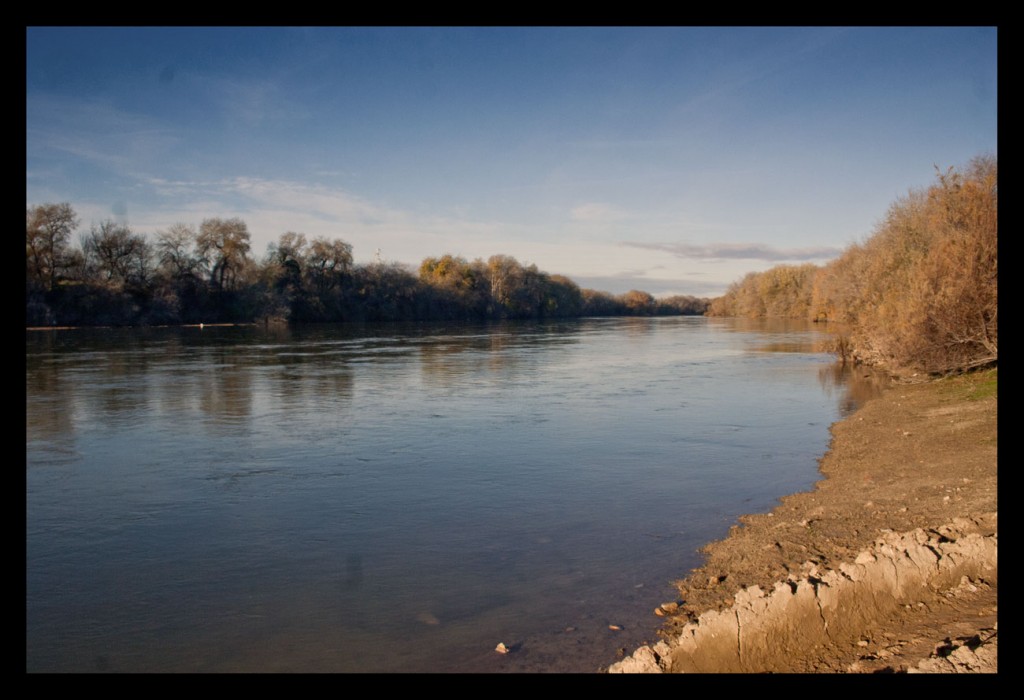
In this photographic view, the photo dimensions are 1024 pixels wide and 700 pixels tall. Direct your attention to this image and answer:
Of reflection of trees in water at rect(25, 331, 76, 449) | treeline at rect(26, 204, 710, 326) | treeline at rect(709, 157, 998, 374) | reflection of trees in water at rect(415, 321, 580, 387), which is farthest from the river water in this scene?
treeline at rect(26, 204, 710, 326)

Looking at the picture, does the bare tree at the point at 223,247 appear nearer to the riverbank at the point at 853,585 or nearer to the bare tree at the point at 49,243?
the bare tree at the point at 49,243

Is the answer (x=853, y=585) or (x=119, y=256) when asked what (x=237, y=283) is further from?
(x=853, y=585)

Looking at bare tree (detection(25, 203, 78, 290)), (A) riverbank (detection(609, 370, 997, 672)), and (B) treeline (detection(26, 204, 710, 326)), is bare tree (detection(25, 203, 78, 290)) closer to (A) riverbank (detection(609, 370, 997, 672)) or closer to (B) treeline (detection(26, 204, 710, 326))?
(B) treeline (detection(26, 204, 710, 326))

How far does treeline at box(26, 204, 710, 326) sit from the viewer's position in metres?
64.9

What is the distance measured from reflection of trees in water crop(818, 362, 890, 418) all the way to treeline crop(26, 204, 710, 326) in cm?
6249

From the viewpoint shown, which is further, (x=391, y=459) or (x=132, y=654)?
(x=391, y=459)

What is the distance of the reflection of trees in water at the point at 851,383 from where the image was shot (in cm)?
1964

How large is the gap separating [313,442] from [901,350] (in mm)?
16352

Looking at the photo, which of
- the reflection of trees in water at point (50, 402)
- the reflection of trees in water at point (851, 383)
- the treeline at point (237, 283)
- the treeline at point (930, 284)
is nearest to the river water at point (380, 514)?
the reflection of trees in water at point (50, 402)

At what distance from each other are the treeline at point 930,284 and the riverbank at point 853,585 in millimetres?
9645

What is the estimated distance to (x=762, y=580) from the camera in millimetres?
6680

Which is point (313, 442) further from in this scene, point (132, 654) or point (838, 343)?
point (838, 343)
